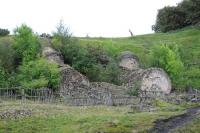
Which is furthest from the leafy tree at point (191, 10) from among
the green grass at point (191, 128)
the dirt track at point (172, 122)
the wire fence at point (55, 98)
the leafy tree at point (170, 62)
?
the green grass at point (191, 128)

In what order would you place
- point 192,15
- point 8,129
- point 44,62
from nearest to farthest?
point 8,129
point 44,62
point 192,15

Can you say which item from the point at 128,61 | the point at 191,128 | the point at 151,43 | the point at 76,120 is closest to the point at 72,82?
the point at 128,61

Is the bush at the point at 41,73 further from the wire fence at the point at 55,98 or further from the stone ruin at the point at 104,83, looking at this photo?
the wire fence at the point at 55,98

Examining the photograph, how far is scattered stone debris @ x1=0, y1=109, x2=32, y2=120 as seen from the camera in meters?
50.0

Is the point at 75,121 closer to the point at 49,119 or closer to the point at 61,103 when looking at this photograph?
the point at 49,119

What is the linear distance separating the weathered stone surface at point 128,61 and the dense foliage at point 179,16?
35.2 metres

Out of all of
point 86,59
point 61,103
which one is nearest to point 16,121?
point 61,103

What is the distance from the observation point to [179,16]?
12381 cm

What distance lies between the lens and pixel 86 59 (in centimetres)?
7788

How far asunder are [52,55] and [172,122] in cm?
3271

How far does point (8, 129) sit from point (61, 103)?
39.7 feet

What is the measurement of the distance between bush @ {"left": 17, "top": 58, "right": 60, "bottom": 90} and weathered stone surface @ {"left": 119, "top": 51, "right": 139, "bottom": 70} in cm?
1909

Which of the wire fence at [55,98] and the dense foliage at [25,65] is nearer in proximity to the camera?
the wire fence at [55,98]

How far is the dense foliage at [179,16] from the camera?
119m
